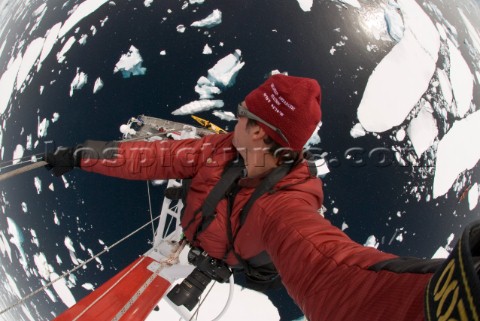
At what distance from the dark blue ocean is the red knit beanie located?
169 centimetres

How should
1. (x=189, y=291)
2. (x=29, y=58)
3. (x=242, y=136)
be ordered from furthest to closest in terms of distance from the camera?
(x=29, y=58) < (x=189, y=291) < (x=242, y=136)

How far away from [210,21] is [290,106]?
95.3 inches

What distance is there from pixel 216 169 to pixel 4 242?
3573 millimetres

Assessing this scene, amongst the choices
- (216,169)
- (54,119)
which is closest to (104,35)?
(54,119)

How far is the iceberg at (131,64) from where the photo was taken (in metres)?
3.19

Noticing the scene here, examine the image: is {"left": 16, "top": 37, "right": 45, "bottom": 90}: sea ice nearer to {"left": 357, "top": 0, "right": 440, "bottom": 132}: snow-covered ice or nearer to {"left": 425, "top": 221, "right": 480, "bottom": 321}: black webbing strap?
{"left": 357, "top": 0, "right": 440, "bottom": 132}: snow-covered ice

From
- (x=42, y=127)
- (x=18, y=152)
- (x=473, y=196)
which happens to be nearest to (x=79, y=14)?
(x=42, y=127)

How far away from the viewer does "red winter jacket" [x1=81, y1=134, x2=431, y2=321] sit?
692 millimetres

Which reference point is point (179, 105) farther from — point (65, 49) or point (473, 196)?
point (473, 196)

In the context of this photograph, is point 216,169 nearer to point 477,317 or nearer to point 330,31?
point 477,317

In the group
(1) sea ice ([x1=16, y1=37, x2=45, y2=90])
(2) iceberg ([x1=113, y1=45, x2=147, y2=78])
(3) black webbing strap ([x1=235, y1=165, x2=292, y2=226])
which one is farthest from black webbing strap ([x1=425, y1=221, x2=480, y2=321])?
(1) sea ice ([x1=16, y1=37, x2=45, y2=90])

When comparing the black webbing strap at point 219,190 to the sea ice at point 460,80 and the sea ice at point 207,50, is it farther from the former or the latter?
the sea ice at point 460,80

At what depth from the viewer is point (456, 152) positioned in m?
3.47

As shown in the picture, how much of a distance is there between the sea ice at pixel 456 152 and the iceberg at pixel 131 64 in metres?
3.33
